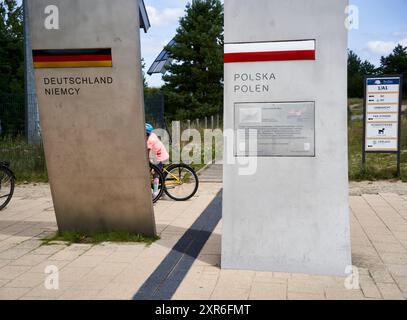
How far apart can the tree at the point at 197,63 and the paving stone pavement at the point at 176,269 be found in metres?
34.9

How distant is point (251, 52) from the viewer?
15.6ft

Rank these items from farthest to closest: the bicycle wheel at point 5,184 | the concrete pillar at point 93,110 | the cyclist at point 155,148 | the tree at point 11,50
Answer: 1. the tree at point 11,50
2. the cyclist at point 155,148
3. the bicycle wheel at point 5,184
4. the concrete pillar at point 93,110

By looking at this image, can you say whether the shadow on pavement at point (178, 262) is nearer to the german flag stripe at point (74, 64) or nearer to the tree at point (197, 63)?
the german flag stripe at point (74, 64)

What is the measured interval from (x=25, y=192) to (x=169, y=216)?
3.79 metres

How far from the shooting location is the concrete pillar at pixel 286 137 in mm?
4656

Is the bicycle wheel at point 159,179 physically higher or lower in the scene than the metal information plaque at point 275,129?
lower

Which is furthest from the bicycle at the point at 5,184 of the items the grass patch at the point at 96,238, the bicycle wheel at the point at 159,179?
the grass patch at the point at 96,238

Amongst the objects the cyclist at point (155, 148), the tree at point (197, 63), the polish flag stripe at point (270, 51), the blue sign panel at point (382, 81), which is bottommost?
→ the cyclist at point (155, 148)

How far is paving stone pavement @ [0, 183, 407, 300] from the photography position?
4.42 m

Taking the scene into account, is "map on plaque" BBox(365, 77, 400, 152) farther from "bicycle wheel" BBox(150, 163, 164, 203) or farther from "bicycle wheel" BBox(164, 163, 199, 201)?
"bicycle wheel" BBox(150, 163, 164, 203)

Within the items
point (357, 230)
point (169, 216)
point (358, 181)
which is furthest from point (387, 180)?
point (169, 216)

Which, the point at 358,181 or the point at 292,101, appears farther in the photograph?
the point at 358,181

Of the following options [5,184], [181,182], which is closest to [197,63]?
[181,182]
